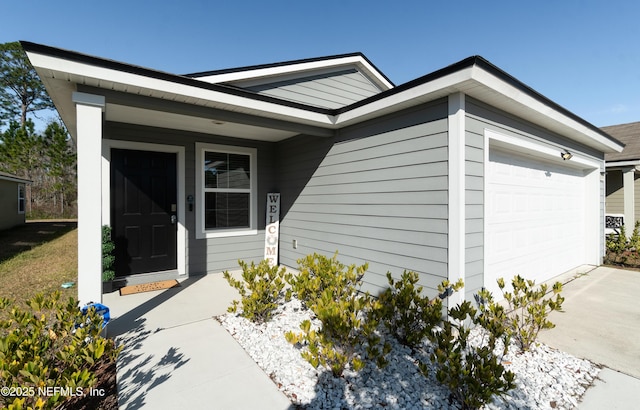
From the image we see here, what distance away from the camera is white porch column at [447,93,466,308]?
3061 mm

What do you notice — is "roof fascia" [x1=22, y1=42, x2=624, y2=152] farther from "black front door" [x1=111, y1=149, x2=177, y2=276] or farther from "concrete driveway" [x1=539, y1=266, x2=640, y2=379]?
"concrete driveway" [x1=539, y1=266, x2=640, y2=379]

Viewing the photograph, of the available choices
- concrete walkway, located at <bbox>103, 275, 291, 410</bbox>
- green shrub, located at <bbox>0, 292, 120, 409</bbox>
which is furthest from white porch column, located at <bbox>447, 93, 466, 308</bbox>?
green shrub, located at <bbox>0, 292, 120, 409</bbox>

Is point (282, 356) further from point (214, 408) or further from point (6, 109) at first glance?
point (6, 109)

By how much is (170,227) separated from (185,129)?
1677mm

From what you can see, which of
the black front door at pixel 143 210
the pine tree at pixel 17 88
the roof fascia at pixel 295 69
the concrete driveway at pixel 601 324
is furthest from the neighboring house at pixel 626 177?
the pine tree at pixel 17 88

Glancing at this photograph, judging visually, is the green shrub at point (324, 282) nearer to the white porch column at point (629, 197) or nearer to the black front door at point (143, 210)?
the black front door at point (143, 210)

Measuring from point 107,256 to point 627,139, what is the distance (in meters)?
14.8

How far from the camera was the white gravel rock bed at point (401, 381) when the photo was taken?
2.09 m

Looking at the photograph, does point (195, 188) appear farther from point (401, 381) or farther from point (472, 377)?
point (472, 377)

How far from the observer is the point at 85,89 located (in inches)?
113

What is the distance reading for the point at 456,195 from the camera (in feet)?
10.1

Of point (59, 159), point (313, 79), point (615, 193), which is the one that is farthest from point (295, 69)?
point (59, 159)

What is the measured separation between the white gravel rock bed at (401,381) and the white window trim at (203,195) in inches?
110

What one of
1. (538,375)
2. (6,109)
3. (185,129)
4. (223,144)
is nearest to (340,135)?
(223,144)
